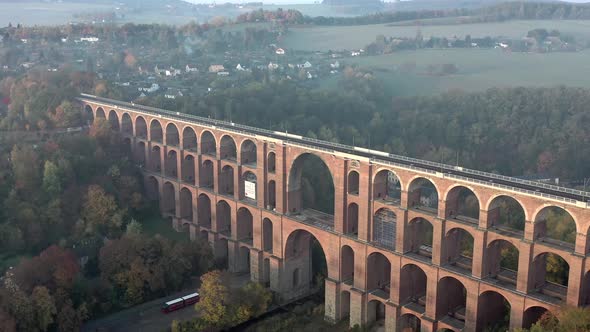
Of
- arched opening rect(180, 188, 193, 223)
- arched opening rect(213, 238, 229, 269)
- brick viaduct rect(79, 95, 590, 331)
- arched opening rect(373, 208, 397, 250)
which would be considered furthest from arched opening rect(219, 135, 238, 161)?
arched opening rect(373, 208, 397, 250)

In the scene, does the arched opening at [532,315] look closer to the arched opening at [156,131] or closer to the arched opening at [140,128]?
the arched opening at [156,131]

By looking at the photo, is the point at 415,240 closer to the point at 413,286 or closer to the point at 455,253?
the point at 455,253

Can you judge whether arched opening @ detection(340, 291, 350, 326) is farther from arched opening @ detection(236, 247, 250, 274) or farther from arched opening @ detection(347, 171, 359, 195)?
arched opening @ detection(236, 247, 250, 274)

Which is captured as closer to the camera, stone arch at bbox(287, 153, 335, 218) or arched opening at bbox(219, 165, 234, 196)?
arched opening at bbox(219, 165, 234, 196)

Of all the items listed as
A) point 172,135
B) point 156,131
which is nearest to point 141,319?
point 172,135

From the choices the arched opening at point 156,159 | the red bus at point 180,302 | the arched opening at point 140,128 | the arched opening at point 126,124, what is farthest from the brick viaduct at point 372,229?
the red bus at point 180,302

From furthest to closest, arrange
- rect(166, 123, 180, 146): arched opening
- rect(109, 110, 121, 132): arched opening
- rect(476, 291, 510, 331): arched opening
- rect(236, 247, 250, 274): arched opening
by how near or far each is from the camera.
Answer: rect(109, 110, 121, 132): arched opening < rect(166, 123, 180, 146): arched opening < rect(236, 247, 250, 274): arched opening < rect(476, 291, 510, 331): arched opening

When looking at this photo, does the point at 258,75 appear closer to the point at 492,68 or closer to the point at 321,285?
the point at 492,68
